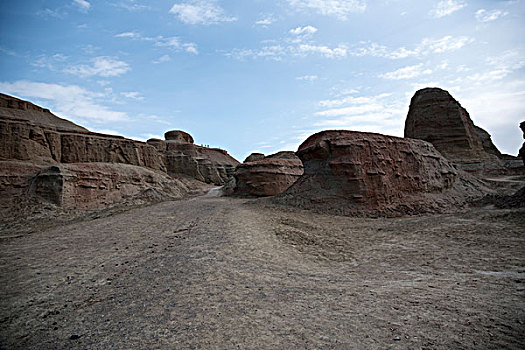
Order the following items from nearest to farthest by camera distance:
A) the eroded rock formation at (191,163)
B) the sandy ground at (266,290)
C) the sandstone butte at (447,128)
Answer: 1. the sandy ground at (266,290)
2. the sandstone butte at (447,128)
3. the eroded rock formation at (191,163)

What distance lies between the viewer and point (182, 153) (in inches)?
1451

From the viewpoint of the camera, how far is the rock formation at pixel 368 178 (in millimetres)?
11328

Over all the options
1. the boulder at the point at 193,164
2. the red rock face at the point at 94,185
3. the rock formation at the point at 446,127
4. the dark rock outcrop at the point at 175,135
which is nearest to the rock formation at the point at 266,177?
the red rock face at the point at 94,185

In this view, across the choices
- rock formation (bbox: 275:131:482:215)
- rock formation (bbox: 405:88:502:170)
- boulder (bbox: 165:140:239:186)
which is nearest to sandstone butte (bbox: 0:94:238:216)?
boulder (bbox: 165:140:239:186)

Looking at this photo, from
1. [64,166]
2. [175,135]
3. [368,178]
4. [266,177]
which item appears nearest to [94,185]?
[64,166]

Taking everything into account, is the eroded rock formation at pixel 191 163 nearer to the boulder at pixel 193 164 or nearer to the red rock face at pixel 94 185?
the boulder at pixel 193 164

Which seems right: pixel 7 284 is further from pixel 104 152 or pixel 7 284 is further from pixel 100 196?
pixel 104 152

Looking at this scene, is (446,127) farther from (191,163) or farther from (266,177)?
(191,163)

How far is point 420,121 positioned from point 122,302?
34.5 m

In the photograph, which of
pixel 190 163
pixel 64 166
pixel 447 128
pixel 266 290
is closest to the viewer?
pixel 266 290

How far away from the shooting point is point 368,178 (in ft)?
37.7

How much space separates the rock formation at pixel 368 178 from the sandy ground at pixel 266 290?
11.9 feet

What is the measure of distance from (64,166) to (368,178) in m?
16.1

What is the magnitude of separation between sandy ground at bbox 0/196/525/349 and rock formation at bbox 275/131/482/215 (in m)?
3.64
